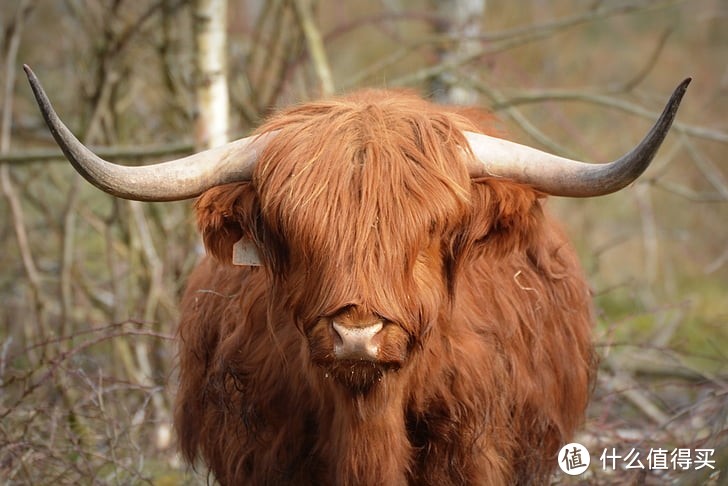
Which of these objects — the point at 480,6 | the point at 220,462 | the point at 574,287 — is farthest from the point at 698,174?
the point at 220,462

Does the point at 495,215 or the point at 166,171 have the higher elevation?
the point at 166,171

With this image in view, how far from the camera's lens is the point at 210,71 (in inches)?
222

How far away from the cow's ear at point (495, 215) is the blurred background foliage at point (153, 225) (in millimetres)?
938

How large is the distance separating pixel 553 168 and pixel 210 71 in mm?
2856

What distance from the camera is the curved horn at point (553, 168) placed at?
9.81ft

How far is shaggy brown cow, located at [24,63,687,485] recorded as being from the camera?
304cm

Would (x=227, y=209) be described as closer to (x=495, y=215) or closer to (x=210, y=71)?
(x=495, y=215)

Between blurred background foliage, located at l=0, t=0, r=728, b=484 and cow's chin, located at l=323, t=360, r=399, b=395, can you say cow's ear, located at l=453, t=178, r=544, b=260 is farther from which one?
blurred background foliage, located at l=0, t=0, r=728, b=484

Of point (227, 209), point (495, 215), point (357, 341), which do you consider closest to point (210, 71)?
point (227, 209)

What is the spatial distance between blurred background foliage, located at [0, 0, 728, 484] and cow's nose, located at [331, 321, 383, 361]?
1178 millimetres

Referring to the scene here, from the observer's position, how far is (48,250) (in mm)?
9297
